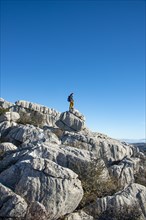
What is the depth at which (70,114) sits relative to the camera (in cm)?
3866

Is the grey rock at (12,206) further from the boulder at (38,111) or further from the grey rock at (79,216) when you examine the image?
the boulder at (38,111)

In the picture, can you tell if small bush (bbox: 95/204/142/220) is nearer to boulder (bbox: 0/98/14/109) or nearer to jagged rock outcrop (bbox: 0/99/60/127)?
jagged rock outcrop (bbox: 0/99/60/127)

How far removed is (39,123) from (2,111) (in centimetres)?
545

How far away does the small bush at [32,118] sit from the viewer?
33.9 metres

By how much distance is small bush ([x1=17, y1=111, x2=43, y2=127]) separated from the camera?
111 feet

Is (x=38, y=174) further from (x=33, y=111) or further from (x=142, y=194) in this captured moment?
(x=33, y=111)

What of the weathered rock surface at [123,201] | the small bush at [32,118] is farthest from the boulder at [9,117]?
the weathered rock surface at [123,201]

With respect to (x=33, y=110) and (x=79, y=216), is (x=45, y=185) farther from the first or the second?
(x=33, y=110)

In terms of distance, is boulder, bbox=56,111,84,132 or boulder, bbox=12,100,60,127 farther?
boulder, bbox=12,100,60,127

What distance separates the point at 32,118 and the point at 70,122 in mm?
5535

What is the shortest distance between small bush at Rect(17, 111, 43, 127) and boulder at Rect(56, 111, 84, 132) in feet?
9.20

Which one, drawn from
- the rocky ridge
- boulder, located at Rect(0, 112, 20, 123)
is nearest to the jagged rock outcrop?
boulder, located at Rect(0, 112, 20, 123)

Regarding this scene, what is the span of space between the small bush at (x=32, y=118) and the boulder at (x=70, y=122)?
2805 millimetres

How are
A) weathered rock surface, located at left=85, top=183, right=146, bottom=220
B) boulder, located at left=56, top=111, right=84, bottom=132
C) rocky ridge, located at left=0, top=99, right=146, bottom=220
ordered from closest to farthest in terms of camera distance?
rocky ridge, located at left=0, top=99, right=146, bottom=220 → weathered rock surface, located at left=85, top=183, right=146, bottom=220 → boulder, located at left=56, top=111, right=84, bottom=132
